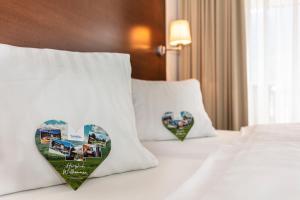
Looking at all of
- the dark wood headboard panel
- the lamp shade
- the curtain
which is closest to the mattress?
the dark wood headboard panel

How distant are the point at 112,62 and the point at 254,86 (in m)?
2.10

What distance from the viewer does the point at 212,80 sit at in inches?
111

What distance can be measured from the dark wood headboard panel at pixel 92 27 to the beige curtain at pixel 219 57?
0.54 metres

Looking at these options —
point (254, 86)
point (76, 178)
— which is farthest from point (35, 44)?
point (254, 86)

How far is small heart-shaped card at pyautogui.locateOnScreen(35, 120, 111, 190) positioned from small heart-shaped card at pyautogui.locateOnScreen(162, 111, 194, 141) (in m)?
0.67

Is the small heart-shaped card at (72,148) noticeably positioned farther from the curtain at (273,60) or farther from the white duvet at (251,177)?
the curtain at (273,60)

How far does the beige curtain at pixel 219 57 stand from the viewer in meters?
2.69

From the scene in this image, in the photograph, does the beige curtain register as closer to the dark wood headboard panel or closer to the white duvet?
the dark wood headboard panel

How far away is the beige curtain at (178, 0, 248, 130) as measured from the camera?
2.69 metres

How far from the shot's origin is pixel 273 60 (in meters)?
2.66

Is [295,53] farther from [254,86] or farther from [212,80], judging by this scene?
[212,80]

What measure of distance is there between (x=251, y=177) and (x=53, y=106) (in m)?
0.55

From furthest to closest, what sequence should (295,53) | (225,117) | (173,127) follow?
1. (225,117)
2. (295,53)
3. (173,127)

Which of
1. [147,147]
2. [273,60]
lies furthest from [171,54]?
[147,147]
